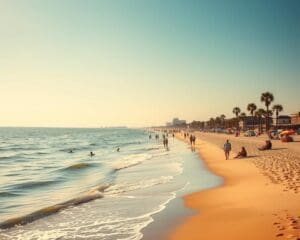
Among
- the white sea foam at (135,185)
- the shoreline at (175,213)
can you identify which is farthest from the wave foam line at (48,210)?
the shoreline at (175,213)

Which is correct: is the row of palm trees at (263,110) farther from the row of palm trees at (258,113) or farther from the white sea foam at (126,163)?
the white sea foam at (126,163)

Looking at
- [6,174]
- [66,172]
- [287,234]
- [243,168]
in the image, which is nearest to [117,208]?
[287,234]

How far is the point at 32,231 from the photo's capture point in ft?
39.7

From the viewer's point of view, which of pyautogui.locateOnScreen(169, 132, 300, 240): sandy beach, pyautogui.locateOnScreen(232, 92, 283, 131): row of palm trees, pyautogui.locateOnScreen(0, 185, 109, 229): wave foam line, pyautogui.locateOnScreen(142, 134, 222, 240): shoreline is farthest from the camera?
pyautogui.locateOnScreen(232, 92, 283, 131): row of palm trees

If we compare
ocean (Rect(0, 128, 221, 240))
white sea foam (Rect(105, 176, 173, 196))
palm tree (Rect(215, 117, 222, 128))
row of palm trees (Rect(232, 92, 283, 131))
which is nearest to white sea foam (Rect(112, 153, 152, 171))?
ocean (Rect(0, 128, 221, 240))

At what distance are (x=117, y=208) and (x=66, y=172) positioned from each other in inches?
686

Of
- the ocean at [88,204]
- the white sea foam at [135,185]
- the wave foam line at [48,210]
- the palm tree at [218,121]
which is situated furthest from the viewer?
the palm tree at [218,121]

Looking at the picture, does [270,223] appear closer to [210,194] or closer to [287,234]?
[287,234]

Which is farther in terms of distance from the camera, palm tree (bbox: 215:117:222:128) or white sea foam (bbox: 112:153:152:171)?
palm tree (bbox: 215:117:222:128)

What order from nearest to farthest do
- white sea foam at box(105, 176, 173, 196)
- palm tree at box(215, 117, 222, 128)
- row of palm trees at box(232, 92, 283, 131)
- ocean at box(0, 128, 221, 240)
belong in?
ocean at box(0, 128, 221, 240) < white sea foam at box(105, 176, 173, 196) < row of palm trees at box(232, 92, 283, 131) < palm tree at box(215, 117, 222, 128)

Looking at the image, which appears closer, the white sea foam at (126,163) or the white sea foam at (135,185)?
the white sea foam at (135,185)

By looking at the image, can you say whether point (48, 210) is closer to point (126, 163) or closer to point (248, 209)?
point (248, 209)

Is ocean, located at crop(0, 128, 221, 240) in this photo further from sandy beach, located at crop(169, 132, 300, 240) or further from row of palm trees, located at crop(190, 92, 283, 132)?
row of palm trees, located at crop(190, 92, 283, 132)

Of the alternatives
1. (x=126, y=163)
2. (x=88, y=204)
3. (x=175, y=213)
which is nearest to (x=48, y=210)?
(x=88, y=204)
